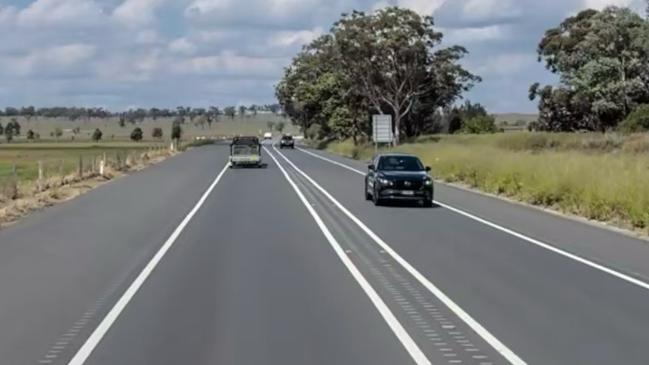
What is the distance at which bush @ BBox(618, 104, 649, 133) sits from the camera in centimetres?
Answer: 6662

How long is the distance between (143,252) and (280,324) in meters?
7.69

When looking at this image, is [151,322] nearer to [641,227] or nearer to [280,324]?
[280,324]

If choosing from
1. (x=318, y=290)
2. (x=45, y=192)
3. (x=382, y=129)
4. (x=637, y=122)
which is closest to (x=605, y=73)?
(x=637, y=122)

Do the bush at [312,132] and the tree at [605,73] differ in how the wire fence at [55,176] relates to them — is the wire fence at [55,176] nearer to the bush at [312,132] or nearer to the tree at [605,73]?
the tree at [605,73]

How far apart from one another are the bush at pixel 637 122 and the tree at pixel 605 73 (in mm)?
5405

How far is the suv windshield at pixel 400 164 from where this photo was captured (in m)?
32.6

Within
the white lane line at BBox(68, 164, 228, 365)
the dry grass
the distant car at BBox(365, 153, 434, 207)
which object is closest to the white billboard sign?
the dry grass

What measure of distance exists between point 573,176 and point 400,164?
5445 mm

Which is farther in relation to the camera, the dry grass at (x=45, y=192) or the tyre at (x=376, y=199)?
the tyre at (x=376, y=199)

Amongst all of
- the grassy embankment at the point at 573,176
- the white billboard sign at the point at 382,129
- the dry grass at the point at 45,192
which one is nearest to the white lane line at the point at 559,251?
the grassy embankment at the point at 573,176

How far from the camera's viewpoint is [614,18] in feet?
260

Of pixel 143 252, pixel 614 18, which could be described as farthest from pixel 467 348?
pixel 614 18

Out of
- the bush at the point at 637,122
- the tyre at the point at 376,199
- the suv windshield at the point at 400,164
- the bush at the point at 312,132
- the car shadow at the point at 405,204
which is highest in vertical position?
the bush at the point at 637,122

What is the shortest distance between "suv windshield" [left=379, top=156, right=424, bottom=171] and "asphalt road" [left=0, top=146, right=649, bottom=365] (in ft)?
18.7
